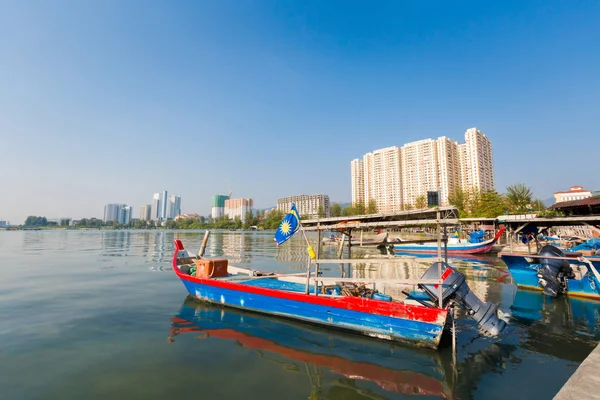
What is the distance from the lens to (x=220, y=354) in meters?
7.47

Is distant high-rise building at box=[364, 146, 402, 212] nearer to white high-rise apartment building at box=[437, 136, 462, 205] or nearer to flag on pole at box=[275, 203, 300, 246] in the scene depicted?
white high-rise apartment building at box=[437, 136, 462, 205]

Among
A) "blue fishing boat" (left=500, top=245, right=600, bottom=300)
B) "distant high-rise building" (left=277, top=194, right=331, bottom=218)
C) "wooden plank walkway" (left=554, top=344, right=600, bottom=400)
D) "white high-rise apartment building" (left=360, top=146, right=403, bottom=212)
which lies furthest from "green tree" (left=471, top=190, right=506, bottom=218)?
"distant high-rise building" (left=277, top=194, right=331, bottom=218)

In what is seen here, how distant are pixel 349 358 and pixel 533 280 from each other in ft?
41.3

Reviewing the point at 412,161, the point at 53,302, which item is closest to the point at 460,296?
the point at 53,302

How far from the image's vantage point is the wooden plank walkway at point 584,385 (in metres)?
4.08

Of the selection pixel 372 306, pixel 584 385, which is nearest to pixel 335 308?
pixel 372 306

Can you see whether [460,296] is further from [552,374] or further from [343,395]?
[343,395]

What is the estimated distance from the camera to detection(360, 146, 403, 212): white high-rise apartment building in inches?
4540

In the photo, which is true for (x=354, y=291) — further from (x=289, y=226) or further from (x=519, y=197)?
(x=519, y=197)

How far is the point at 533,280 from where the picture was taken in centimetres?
1439

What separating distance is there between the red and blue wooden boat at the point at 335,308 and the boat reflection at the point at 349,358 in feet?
1.06

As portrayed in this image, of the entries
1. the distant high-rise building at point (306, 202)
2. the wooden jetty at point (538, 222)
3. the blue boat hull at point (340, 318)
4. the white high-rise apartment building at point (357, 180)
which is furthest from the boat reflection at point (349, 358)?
the distant high-rise building at point (306, 202)

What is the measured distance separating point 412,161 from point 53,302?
114m

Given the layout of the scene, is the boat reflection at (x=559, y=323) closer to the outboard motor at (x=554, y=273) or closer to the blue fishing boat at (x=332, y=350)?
the outboard motor at (x=554, y=273)
